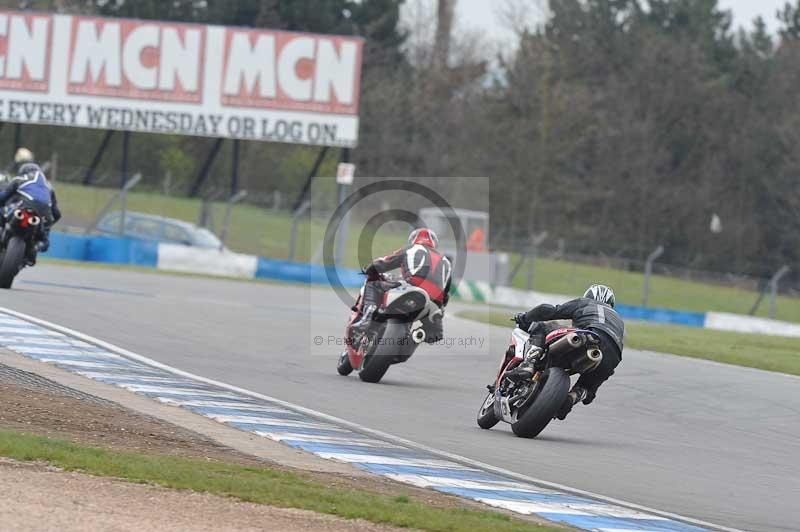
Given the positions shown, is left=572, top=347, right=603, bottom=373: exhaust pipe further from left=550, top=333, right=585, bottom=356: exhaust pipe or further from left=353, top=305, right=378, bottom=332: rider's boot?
left=353, top=305, right=378, bottom=332: rider's boot

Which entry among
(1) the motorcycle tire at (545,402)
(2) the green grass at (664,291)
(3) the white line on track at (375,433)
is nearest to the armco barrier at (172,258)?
(2) the green grass at (664,291)

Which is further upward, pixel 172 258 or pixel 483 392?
pixel 172 258

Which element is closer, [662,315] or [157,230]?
[157,230]

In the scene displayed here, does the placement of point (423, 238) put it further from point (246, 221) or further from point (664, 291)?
point (664, 291)

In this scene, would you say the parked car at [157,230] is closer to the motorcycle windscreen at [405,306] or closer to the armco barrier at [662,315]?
the armco barrier at [662,315]

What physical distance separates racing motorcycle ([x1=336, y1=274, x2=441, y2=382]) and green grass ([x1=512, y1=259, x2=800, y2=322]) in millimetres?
25887

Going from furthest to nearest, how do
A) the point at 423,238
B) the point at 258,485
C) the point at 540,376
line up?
the point at 423,238
the point at 540,376
the point at 258,485

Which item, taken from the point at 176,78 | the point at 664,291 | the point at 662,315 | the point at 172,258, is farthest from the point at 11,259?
the point at 664,291

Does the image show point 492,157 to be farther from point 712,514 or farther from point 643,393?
point 712,514

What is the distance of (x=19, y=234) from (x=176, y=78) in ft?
71.7

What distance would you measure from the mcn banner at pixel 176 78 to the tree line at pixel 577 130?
1616 centimetres

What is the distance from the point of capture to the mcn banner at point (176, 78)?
1560 inches

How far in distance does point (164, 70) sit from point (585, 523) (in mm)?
33146

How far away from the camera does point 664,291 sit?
3994cm
